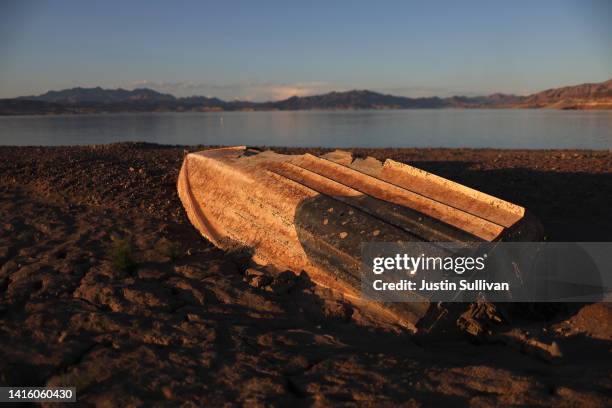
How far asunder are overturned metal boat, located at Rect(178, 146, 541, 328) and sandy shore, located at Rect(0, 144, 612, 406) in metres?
0.22


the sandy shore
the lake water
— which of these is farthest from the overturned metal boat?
the lake water

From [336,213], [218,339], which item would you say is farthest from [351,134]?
[218,339]

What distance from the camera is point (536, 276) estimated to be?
342 centimetres

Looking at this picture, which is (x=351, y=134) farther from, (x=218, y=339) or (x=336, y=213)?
(x=218, y=339)

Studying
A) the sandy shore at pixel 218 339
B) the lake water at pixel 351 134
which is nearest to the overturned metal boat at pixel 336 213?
the sandy shore at pixel 218 339

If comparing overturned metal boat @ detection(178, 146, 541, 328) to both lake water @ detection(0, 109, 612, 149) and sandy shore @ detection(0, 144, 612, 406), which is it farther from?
lake water @ detection(0, 109, 612, 149)

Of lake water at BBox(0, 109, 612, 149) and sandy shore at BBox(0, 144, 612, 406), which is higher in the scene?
lake water at BBox(0, 109, 612, 149)

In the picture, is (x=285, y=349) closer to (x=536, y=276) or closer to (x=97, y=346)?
(x=97, y=346)

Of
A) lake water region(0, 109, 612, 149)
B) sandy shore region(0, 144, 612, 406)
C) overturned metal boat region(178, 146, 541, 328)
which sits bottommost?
sandy shore region(0, 144, 612, 406)

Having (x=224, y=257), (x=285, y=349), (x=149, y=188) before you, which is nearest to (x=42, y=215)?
(x=149, y=188)

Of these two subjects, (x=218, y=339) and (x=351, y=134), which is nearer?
(x=218, y=339)

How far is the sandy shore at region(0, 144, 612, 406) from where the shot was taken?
232cm

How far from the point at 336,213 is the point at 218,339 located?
1625mm

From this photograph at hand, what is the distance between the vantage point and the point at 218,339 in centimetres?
290
